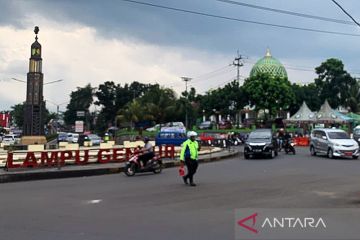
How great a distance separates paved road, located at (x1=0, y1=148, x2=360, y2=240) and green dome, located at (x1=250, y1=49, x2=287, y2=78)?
218 ft

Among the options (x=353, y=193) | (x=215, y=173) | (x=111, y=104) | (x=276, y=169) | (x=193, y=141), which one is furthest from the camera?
(x=111, y=104)

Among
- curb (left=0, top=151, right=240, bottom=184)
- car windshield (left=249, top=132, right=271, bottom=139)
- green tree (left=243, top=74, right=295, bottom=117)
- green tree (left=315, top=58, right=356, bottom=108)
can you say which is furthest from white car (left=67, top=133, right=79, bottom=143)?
green tree (left=315, top=58, right=356, bottom=108)

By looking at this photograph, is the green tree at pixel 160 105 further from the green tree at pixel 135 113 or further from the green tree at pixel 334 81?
the green tree at pixel 334 81

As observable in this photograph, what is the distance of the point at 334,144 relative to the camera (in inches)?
995

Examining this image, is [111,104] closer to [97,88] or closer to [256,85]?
[97,88]

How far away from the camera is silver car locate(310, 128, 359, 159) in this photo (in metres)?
25.1

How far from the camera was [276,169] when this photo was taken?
19.3 metres

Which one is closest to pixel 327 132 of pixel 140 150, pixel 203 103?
pixel 140 150

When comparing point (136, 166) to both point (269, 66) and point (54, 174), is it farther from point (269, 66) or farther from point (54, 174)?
point (269, 66)

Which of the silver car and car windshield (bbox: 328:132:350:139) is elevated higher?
car windshield (bbox: 328:132:350:139)

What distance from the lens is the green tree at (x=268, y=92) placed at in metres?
60.2

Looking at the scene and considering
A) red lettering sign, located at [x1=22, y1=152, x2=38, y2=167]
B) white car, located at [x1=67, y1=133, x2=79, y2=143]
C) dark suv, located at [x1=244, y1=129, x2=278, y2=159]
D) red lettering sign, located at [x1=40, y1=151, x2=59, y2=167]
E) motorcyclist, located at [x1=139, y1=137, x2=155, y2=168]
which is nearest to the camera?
motorcyclist, located at [x1=139, y1=137, x2=155, y2=168]

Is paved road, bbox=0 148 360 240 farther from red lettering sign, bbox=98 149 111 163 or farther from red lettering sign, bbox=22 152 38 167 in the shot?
red lettering sign, bbox=98 149 111 163

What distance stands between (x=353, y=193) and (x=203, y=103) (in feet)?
195
